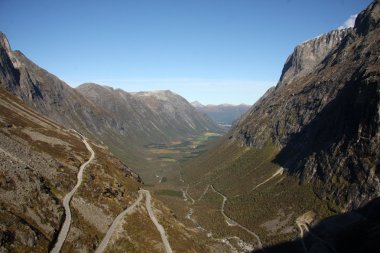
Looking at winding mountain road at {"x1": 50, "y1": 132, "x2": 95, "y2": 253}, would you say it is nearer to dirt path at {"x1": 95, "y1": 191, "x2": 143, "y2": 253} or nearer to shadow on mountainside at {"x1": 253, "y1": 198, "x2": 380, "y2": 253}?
dirt path at {"x1": 95, "y1": 191, "x2": 143, "y2": 253}

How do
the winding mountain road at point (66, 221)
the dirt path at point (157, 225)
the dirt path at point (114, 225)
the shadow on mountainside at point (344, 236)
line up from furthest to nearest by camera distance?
the dirt path at point (157, 225), the dirt path at point (114, 225), the winding mountain road at point (66, 221), the shadow on mountainside at point (344, 236)

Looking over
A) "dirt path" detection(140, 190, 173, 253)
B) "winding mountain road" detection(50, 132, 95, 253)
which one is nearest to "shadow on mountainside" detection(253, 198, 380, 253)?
"dirt path" detection(140, 190, 173, 253)

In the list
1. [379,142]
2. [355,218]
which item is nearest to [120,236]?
[355,218]

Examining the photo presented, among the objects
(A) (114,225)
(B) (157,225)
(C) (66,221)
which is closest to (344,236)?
(B) (157,225)

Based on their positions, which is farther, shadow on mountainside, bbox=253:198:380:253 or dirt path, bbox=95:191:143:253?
dirt path, bbox=95:191:143:253

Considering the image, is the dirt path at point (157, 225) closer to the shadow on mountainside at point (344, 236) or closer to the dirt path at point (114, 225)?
the dirt path at point (114, 225)

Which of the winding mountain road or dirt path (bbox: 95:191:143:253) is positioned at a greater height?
the winding mountain road

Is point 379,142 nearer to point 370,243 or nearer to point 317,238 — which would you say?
point 317,238

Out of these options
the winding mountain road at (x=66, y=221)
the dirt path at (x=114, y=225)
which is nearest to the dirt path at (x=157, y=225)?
the dirt path at (x=114, y=225)
